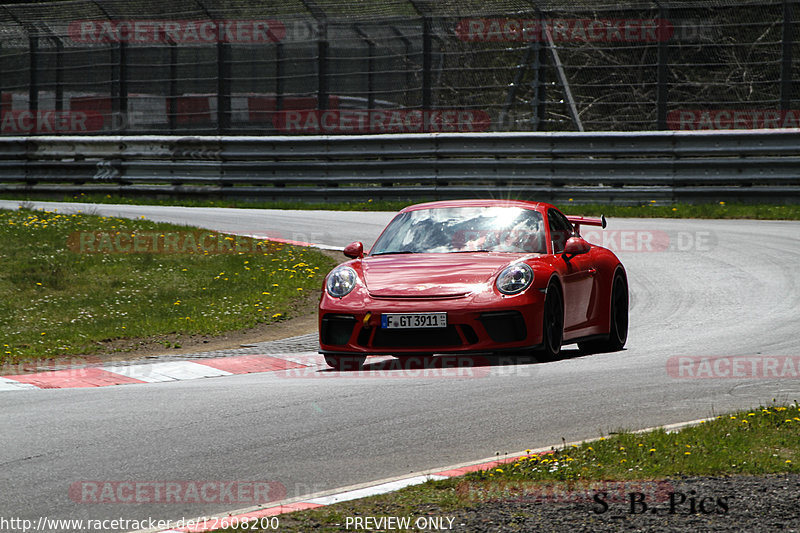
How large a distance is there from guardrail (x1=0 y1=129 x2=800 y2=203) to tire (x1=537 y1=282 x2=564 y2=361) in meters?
11.1

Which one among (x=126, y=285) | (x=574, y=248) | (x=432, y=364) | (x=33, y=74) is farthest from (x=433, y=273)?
(x=33, y=74)

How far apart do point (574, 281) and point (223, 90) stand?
14.9 m

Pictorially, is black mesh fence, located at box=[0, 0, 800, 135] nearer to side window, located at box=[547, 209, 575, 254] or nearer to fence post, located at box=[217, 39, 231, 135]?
fence post, located at box=[217, 39, 231, 135]

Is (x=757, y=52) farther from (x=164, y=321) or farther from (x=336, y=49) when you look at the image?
(x=164, y=321)

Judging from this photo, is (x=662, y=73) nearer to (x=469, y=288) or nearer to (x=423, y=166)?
(x=423, y=166)

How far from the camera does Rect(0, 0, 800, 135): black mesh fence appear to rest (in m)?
19.0

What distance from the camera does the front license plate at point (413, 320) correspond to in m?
8.27

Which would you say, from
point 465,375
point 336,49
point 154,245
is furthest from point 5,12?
point 465,375

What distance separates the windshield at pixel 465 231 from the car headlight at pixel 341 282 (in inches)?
30.5

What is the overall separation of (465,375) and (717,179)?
11.1m

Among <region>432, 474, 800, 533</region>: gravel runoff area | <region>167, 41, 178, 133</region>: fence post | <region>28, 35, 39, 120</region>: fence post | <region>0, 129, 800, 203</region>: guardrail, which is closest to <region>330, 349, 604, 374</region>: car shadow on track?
<region>432, 474, 800, 533</region>: gravel runoff area

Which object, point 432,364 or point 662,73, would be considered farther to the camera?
point 662,73

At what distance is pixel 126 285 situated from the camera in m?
14.3

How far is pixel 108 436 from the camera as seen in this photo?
7031 mm
